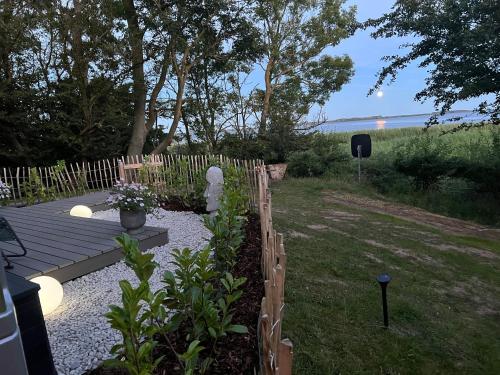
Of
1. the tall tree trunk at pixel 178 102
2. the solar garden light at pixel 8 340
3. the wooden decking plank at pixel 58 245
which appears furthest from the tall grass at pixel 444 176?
the solar garden light at pixel 8 340

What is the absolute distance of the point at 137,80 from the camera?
A: 36.4 feet

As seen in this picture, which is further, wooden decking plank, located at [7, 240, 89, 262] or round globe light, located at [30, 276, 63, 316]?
wooden decking plank, located at [7, 240, 89, 262]

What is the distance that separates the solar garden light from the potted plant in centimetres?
348

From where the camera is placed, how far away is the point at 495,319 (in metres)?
3.42

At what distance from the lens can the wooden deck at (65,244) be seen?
10.7 ft

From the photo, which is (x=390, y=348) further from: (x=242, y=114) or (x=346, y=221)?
(x=242, y=114)

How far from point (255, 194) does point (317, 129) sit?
8.56m

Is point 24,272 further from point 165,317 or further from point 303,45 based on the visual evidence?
point 303,45

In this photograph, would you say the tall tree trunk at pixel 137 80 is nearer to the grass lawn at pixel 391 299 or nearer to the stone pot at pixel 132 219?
the grass lawn at pixel 391 299

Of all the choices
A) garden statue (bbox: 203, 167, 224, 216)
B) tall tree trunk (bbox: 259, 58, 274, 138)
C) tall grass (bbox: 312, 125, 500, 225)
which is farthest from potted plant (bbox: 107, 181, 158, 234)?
tall tree trunk (bbox: 259, 58, 274, 138)

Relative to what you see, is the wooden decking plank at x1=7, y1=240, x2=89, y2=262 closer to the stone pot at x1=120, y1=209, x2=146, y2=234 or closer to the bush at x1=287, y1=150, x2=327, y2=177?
the stone pot at x1=120, y1=209, x2=146, y2=234

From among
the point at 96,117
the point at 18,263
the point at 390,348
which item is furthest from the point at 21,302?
the point at 96,117

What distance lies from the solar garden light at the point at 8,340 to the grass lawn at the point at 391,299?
2055 mm

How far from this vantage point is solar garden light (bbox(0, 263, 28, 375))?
0.66 metres
